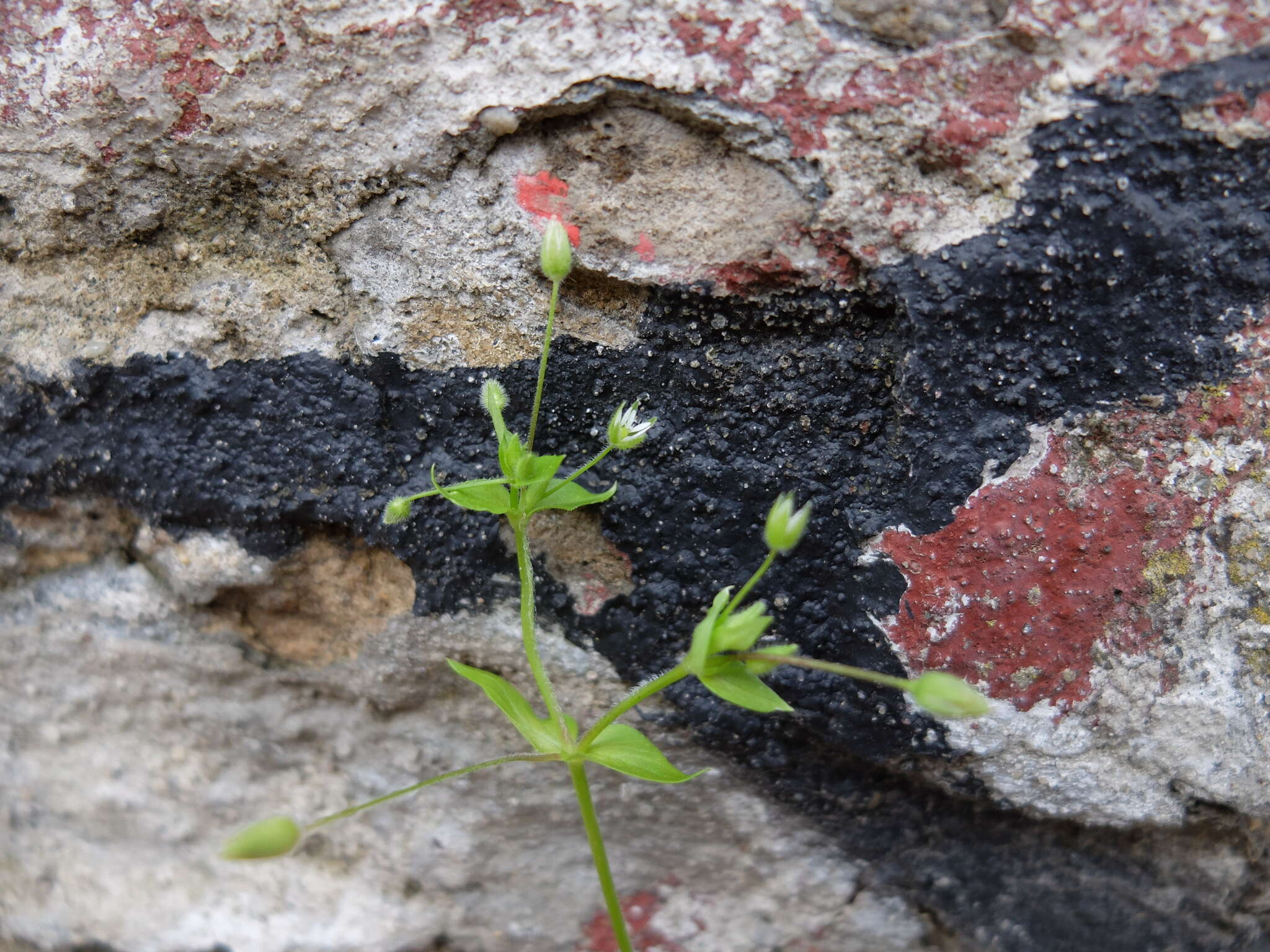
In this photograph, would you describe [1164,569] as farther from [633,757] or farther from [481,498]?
[481,498]

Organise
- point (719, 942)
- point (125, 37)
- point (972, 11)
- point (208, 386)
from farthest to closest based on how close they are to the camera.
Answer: point (719, 942) < point (208, 386) < point (125, 37) < point (972, 11)

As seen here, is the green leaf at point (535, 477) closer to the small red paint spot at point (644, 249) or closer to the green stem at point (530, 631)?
the green stem at point (530, 631)

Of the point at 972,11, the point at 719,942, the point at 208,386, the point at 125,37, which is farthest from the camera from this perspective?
the point at 719,942

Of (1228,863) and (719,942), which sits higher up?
(1228,863)

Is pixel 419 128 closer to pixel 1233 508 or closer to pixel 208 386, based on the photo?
pixel 208 386

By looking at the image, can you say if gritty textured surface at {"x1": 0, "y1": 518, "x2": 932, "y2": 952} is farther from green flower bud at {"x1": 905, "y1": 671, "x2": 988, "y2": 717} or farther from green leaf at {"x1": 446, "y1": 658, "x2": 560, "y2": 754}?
green flower bud at {"x1": 905, "y1": 671, "x2": 988, "y2": 717}

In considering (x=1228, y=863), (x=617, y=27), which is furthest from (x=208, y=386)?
(x=1228, y=863)
